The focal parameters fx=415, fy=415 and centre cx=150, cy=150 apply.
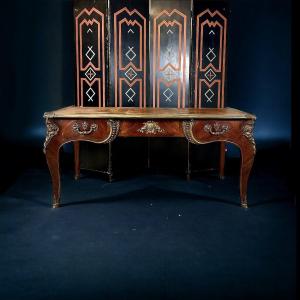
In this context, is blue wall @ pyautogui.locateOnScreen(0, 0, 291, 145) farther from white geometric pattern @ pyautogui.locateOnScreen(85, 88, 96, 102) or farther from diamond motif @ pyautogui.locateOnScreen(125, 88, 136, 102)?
diamond motif @ pyautogui.locateOnScreen(125, 88, 136, 102)

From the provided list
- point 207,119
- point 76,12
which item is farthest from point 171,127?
point 76,12

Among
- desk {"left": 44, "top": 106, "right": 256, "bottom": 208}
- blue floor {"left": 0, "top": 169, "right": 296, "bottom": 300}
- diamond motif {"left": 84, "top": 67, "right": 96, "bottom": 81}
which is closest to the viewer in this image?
blue floor {"left": 0, "top": 169, "right": 296, "bottom": 300}

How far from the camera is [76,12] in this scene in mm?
3854

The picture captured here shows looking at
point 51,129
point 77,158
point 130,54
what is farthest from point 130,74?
point 51,129

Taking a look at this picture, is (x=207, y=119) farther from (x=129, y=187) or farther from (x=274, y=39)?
(x=274, y=39)

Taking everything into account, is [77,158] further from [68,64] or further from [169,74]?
[68,64]

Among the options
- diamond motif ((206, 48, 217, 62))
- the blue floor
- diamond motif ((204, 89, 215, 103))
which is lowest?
the blue floor

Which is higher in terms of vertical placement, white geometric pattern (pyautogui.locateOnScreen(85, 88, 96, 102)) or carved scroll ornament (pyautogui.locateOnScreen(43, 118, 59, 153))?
white geometric pattern (pyautogui.locateOnScreen(85, 88, 96, 102))

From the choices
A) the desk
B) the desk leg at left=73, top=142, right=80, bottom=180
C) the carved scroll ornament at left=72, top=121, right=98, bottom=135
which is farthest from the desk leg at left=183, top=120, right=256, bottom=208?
the desk leg at left=73, top=142, right=80, bottom=180

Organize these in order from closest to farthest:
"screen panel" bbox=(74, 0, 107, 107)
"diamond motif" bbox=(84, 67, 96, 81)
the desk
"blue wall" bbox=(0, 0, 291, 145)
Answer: the desk, "screen panel" bbox=(74, 0, 107, 107), "diamond motif" bbox=(84, 67, 96, 81), "blue wall" bbox=(0, 0, 291, 145)

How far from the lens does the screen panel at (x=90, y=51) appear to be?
3.81m

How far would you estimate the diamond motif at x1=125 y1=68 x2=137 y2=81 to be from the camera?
155 inches

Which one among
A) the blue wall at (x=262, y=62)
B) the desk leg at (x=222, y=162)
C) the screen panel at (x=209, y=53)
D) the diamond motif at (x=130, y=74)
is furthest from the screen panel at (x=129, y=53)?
the blue wall at (x=262, y=62)

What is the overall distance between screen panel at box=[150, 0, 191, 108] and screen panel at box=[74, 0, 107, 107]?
46 cm
